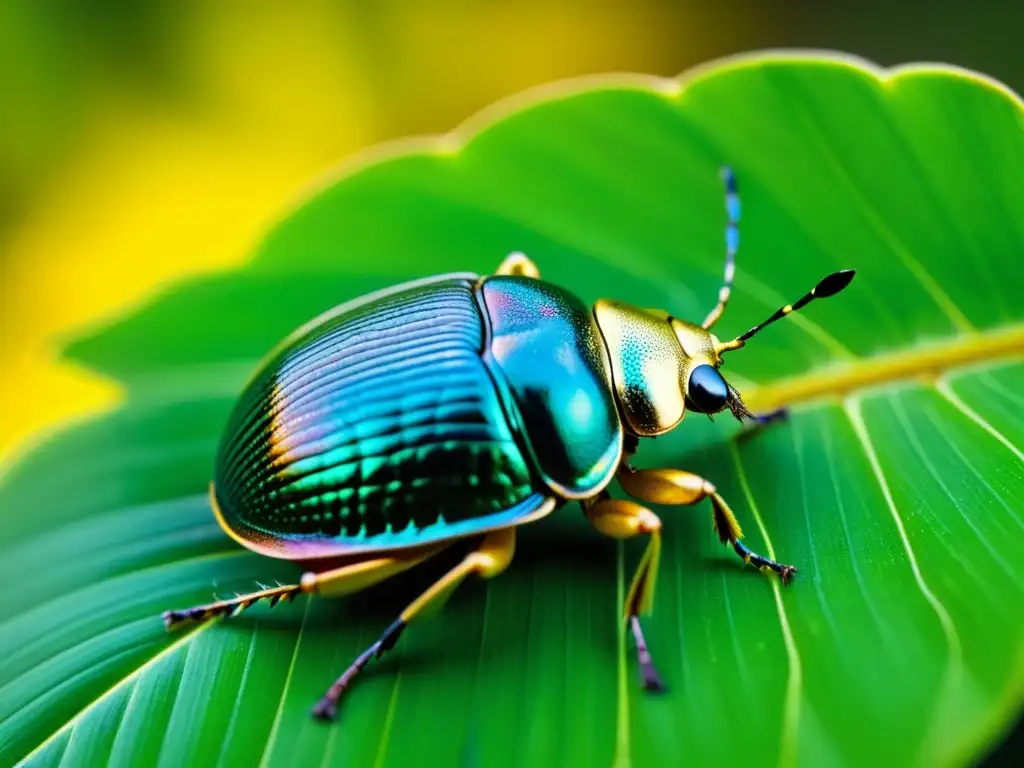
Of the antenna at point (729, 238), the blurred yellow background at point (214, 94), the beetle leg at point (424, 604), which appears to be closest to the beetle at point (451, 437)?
the beetle leg at point (424, 604)

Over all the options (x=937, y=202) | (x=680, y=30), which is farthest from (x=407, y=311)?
(x=680, y=30)

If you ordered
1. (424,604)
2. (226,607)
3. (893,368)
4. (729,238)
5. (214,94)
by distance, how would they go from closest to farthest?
(424,604)
(226,607)
(893,368)
(729,238)
(214,94)

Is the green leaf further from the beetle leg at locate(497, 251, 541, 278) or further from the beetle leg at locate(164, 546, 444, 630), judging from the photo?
the beetle leg at locate(497, 251, 541, 278)

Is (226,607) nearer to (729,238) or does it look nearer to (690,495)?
(690,495)

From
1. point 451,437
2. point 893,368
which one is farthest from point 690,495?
point 893,368

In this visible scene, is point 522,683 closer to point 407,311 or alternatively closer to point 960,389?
point 407,311

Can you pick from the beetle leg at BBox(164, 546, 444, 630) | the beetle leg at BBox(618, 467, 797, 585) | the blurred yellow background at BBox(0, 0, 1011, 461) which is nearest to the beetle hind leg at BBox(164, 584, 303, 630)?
the beetle leg at BBox(164, 546, 444, 630)
